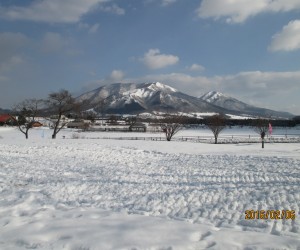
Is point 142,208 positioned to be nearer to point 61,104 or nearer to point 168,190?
point 168,190

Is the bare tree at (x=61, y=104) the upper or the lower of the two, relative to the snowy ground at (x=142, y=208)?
upper

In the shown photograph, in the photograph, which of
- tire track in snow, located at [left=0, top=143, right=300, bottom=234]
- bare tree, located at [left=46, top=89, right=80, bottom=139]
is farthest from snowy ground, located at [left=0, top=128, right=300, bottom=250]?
bare tree, located at [left=46, top=89, right=80, bottom=139]

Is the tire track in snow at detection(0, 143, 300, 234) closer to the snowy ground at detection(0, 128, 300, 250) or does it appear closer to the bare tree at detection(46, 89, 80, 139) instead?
the snowy ground at detection(0, 128, 300, 250)

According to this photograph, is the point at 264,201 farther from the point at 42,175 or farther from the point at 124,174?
the point at 42,175

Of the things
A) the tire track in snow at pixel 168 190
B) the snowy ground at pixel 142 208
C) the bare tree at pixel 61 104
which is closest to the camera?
the snowy ground at pixel 142 208

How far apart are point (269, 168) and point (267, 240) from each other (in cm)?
905

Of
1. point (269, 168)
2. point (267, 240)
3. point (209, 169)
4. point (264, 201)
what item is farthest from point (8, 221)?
point (269, 168)

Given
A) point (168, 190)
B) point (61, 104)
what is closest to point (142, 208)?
point (168, 190)

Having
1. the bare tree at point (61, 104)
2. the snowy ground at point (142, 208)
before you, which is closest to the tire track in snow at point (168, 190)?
the snowy ground at point (142, 208)

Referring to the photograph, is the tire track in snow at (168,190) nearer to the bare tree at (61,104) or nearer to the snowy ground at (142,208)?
the snowy ground at (142,208)

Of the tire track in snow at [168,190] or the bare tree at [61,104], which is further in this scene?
the bare tree at [61,104]

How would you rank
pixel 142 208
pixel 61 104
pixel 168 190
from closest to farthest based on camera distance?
1. pixel 142 208
2. pixel 168 190
3. pixel 61 104

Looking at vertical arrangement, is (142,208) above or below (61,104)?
below

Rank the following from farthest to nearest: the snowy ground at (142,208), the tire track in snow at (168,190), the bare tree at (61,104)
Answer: the bare tree at (61,104) < the tire track in snow at (168,190) < the snowy ground at (142,208)
